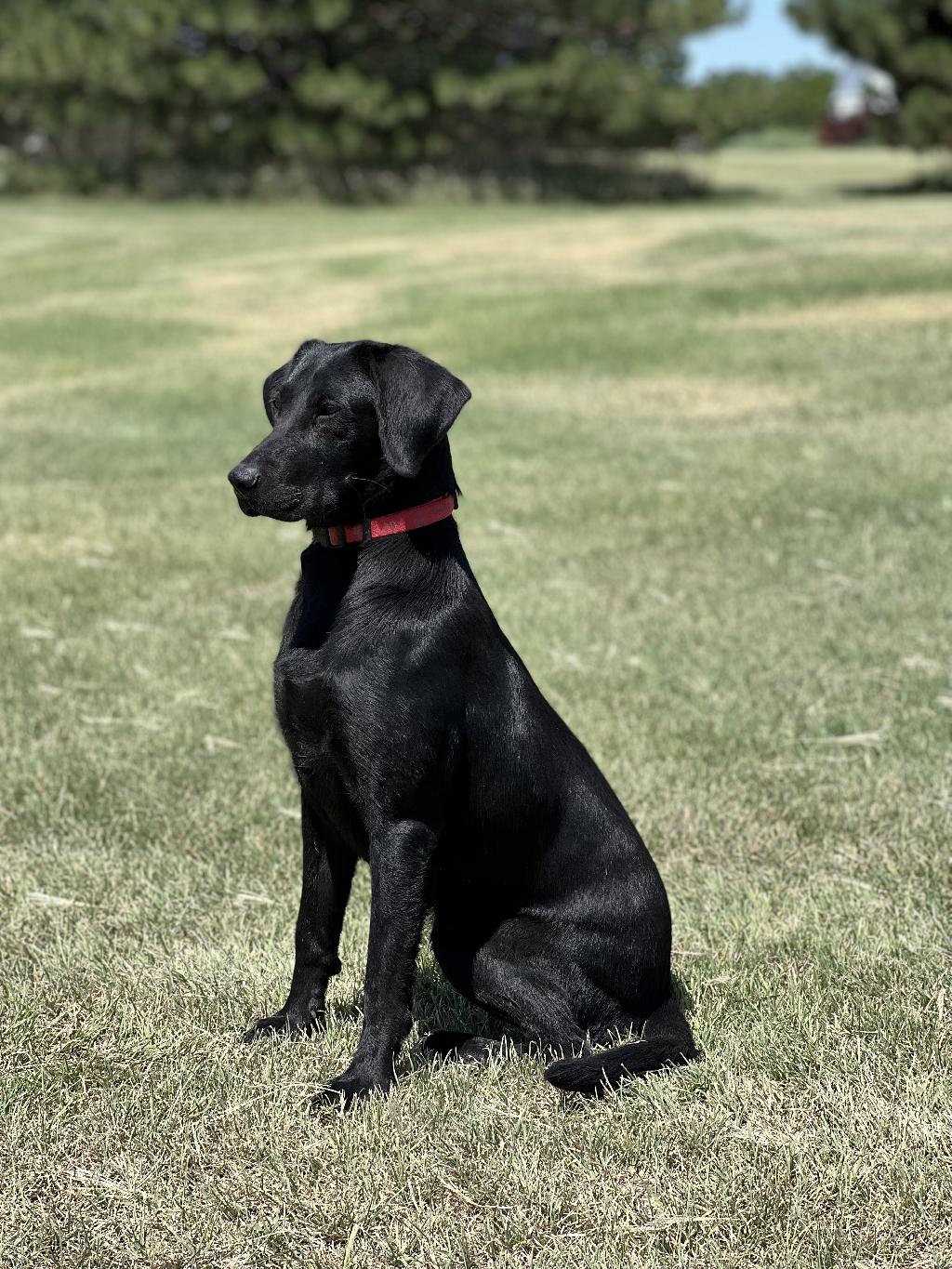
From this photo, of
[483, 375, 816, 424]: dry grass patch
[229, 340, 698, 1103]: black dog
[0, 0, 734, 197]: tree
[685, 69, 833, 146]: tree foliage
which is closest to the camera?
[229, 340, 698, 1103]: black dog

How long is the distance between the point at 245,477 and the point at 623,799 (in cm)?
227

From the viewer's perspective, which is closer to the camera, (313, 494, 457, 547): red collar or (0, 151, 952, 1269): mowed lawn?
(0, 151, 952, 1269): mowed lawn

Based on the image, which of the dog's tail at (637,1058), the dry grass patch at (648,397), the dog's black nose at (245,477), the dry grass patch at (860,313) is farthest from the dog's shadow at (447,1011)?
the dry grass patch at (860,313)

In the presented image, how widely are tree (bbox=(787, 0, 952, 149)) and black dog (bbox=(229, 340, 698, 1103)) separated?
33.2 m

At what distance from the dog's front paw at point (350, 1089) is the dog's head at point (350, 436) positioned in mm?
1129

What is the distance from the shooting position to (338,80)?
32.7 metres

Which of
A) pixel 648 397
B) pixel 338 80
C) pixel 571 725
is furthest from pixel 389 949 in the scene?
pixel 338 80

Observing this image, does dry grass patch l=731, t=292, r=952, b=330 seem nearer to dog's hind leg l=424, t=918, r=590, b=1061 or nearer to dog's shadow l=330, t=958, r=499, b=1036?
dog's shadow l=330, t=958, r=499, b=1036

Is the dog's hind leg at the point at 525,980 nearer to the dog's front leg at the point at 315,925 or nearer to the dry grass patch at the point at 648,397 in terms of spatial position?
the dog's front leg at the point at 315,925

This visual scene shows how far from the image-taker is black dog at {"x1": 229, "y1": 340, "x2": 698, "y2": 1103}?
290cm

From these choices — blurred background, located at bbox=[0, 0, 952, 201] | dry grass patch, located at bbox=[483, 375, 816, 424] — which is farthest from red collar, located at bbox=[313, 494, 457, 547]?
blurred background, located at bbox=[0, 0, 952, 201]

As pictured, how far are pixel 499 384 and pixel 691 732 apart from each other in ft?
27.1

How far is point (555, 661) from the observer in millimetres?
6082

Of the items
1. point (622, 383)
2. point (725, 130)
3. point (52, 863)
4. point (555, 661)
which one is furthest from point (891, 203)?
point (52, 863)
